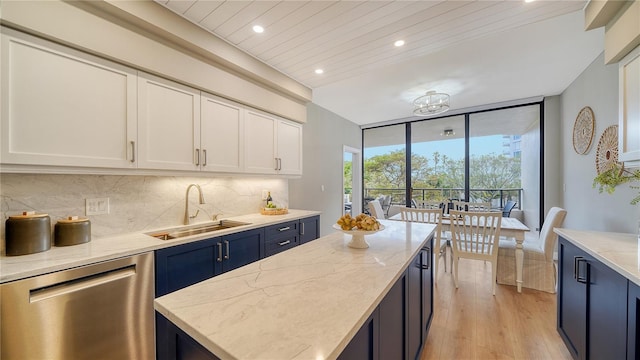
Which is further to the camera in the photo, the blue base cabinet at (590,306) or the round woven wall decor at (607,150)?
the round woven wall decor at (607,150)

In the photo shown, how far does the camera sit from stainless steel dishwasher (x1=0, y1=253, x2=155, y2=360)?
1080mm

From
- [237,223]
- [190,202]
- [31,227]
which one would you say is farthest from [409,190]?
[31,227]

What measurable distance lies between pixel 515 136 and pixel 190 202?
5.49 meters

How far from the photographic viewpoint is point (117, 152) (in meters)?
1.62

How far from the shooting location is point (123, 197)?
1837 mm

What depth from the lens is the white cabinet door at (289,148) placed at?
2.95 metres

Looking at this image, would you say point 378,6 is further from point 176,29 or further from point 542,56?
point 542,56

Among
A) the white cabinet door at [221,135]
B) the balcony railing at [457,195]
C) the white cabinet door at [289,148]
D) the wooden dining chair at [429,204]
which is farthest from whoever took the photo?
the balcony railing at [457,195]

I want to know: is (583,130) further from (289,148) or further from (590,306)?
(289,148)

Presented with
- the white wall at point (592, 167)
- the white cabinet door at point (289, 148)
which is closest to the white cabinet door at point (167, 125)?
the white cabinet door at point (289, 148)

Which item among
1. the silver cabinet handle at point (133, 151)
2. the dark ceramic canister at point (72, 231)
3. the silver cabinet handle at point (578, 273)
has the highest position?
the silver cabinet handle at point (133, 151)

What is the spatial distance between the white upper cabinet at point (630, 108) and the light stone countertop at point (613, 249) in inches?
19.8

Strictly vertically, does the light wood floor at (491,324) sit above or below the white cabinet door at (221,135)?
below

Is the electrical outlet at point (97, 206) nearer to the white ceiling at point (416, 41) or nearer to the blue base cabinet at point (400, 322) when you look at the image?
the white ceiling at point (416, 41)
